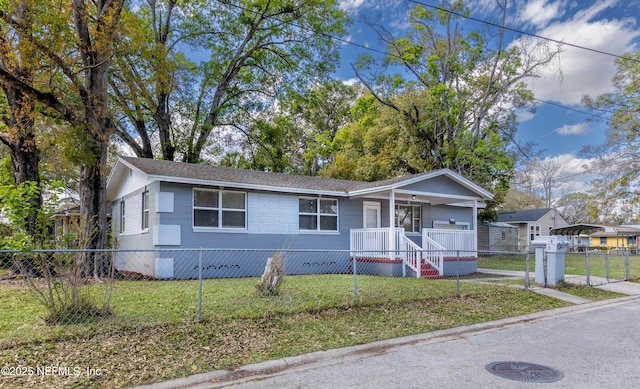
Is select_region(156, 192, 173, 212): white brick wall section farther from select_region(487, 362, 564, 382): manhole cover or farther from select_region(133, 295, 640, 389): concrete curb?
select_region(487, 362, 564, 382): manhole cover

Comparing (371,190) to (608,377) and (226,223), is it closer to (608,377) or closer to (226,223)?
(226,223)

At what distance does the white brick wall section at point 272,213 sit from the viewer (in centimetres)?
1349

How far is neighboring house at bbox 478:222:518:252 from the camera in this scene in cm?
3067

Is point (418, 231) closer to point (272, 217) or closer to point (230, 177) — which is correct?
point (272, 217)

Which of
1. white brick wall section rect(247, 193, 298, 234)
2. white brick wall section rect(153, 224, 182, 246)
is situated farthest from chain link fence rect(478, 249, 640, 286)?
white brick wall section rect(153, 224, 182, 246)

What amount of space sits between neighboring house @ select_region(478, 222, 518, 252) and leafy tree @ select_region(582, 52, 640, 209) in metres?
7.37

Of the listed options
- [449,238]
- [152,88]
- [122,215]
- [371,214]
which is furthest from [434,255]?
[152,88]

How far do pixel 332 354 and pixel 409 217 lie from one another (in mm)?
12075

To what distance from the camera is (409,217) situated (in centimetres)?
1708

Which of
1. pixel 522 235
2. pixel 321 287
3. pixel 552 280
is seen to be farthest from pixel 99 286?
pixel 522 235

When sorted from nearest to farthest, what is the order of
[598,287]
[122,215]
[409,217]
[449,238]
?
[598,287], [449,238], [122,215], [409,217]

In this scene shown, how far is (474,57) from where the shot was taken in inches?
1006

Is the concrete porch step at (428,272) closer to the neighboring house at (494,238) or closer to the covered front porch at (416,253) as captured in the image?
the covered front porch at (416,253)

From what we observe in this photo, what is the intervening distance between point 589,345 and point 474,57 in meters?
22.8
